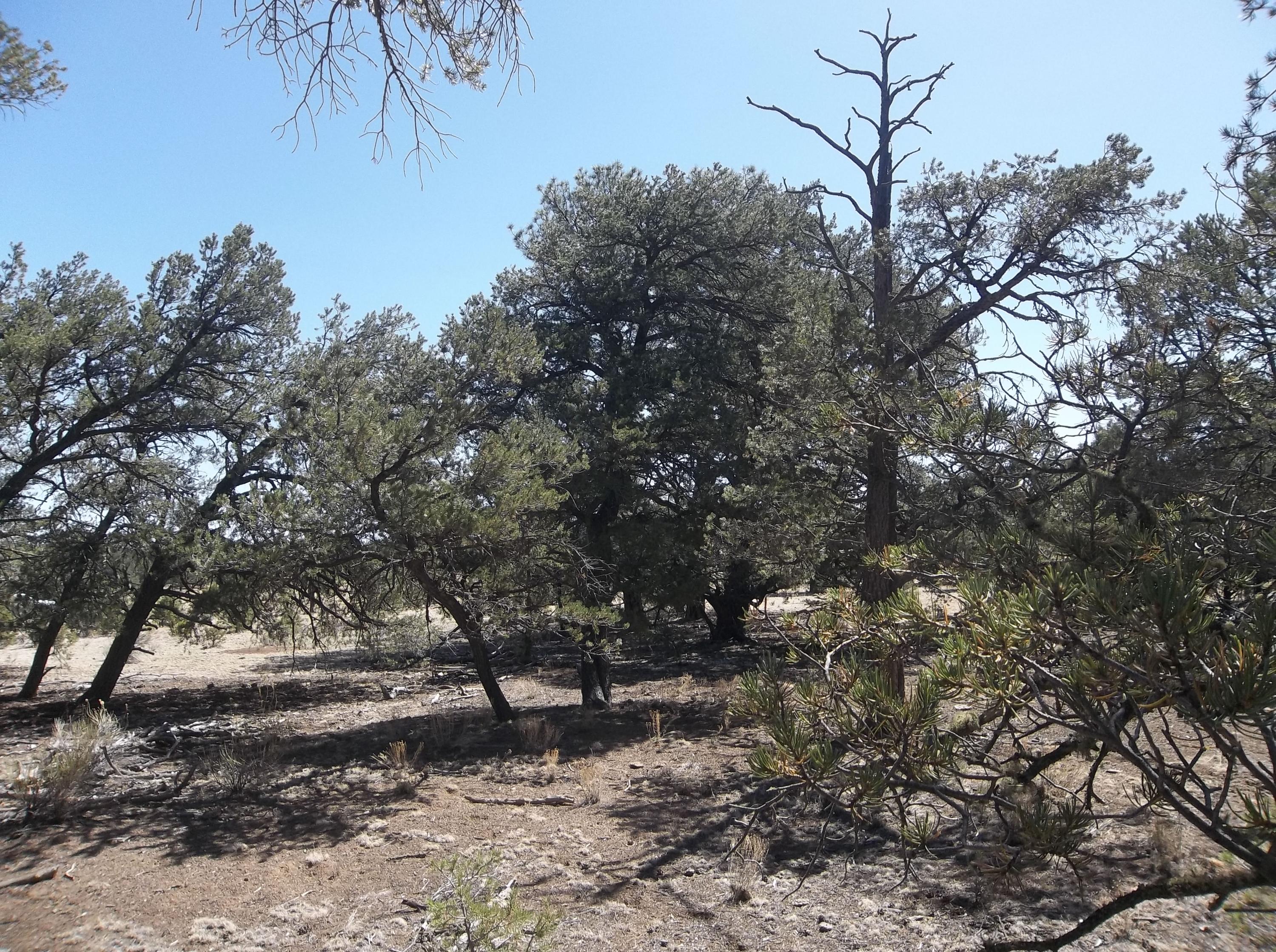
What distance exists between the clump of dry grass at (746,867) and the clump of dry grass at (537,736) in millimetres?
4112

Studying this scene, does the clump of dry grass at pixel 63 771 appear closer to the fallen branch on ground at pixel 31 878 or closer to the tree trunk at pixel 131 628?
the fallen branch on ground at pixel 31 878

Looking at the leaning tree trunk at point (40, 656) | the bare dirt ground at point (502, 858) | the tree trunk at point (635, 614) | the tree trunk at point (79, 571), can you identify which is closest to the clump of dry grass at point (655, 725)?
the bare dirt ground at point (502, 858)

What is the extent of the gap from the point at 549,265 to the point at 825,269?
13.9ft

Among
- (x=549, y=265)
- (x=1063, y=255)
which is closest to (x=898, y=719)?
(x=1063, y=255)

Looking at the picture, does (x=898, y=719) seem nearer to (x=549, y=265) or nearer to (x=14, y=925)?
(x=14, y=925)

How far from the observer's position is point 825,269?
11.3m

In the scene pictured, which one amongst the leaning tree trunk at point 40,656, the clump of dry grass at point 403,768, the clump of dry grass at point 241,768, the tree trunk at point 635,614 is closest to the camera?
the clump of dry grass at point 241,768

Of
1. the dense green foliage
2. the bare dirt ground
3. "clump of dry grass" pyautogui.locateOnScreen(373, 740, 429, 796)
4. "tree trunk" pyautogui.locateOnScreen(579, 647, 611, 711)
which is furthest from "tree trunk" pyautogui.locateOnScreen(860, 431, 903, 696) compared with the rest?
"tree trunk" pyautogui.locateOnScreen(579, 647, 611, 711)

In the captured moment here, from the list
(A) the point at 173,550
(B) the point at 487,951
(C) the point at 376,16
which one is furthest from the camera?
(A) the point at 173,550

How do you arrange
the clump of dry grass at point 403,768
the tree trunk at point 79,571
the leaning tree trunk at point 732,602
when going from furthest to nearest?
1. the leaning tree trunk at point 732,602
2. the tree trunk at point 79,571
3. the clump of dry grass at point 403,768

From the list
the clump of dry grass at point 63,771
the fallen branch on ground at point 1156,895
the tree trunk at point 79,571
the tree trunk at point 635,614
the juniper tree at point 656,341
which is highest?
the juniper tree at point 656,341

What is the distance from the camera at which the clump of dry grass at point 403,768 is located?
8.77 m

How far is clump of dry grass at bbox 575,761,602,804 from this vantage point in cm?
832

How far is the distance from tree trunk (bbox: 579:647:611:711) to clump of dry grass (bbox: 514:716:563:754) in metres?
1.74
